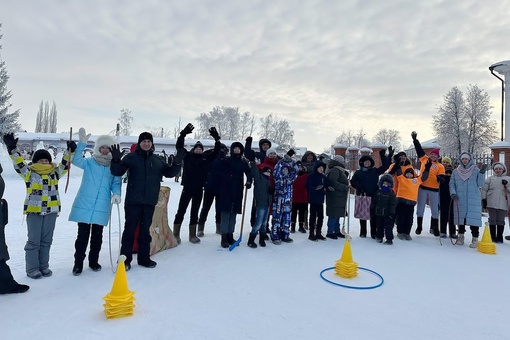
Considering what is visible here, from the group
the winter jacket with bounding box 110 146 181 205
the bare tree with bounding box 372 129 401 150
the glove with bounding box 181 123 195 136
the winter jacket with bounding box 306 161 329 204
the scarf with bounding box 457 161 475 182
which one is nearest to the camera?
the winter jacket with bounding box 110 146 181 205

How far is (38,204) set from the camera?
12.7 ft

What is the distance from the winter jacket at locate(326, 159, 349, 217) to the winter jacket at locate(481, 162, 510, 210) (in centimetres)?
320

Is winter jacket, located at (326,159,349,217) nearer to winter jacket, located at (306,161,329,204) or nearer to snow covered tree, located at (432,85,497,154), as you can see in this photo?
winter jacket, located at (306,161,329,204)

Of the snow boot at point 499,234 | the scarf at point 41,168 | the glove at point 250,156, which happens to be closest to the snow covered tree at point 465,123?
the snow boot at point 499,234

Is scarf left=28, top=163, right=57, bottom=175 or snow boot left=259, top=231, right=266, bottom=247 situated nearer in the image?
scarf left=28, top=163, right=57, bottom=175

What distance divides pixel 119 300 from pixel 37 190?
1.94m

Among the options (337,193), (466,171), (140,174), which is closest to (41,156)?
(140,174)

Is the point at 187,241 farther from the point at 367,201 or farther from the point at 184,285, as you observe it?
the point at 367,201

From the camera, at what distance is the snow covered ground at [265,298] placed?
293 cm

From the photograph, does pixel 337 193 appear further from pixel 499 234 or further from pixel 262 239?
pixel 499 234

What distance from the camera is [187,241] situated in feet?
19.5

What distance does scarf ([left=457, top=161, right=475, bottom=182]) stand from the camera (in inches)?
253

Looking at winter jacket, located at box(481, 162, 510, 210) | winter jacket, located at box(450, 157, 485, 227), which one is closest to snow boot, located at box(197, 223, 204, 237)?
winter jacket, located at box(450, 157, 485, 227)

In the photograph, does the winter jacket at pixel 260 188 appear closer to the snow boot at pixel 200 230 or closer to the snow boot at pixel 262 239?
the snow boot at pixel 262 239
